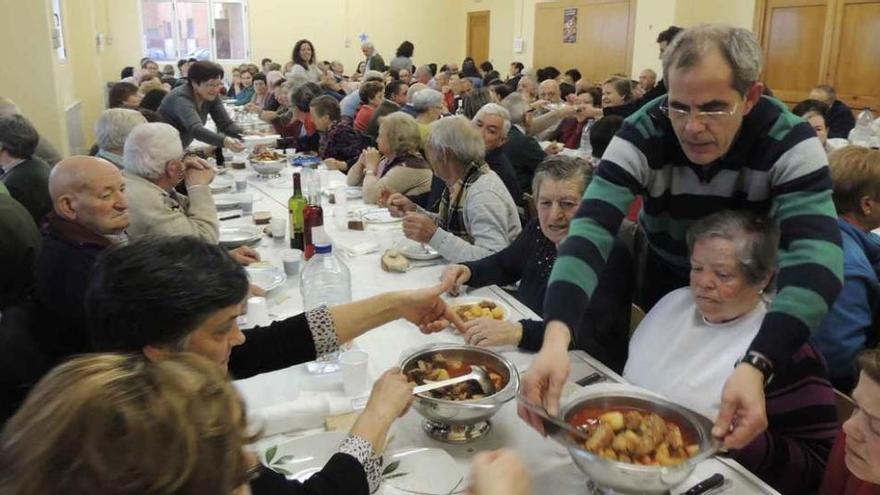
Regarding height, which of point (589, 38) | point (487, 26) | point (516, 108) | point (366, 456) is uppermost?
point (487, 26)

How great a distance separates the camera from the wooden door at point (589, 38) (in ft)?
36.5

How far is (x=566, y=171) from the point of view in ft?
7.79

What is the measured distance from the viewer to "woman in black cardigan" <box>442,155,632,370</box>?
6.61 ft

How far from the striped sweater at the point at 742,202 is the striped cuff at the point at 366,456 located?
50 cm

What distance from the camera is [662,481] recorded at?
119 centimetres

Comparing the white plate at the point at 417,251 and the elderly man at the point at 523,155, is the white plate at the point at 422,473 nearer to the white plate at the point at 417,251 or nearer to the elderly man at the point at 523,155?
the white plate at the point at 417,251

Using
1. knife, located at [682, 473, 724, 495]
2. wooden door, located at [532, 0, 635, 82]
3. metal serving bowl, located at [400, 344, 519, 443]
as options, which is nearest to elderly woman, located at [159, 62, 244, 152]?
metal serving bowl, located at [400, 344, 519, 443]

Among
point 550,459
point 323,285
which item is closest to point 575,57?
point 323,285

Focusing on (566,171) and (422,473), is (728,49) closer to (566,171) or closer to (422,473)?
(566,171)

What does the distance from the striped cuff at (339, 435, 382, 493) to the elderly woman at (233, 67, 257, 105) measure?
998 cm

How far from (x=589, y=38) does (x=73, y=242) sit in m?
11.0

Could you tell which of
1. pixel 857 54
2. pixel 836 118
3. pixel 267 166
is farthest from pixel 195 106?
pixel 857 54

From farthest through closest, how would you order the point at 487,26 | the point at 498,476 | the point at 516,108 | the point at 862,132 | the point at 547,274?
the point at 487,26 < the point at 516,108 < the point at 862,132 < the point at 547,274 < the point at 498,476

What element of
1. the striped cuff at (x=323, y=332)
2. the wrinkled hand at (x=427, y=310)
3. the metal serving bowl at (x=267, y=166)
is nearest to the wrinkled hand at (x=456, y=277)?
the wrinkled hand at (x=427, y=310)
